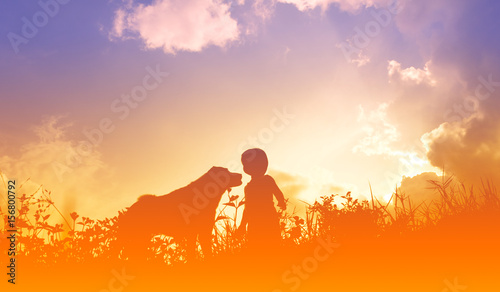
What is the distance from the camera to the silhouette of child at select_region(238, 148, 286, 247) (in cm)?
753

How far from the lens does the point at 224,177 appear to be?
9070 millimetres

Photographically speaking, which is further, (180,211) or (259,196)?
(180,211)

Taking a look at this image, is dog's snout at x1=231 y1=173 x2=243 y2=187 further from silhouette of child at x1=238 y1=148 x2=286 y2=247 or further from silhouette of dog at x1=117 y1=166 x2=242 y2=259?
silhouette of child at x1=238 y1=148 x2=286 y2=247

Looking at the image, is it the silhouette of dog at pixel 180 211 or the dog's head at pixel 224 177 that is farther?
the dog's head at pixel 224 177

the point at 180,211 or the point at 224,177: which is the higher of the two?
the point at 224,177

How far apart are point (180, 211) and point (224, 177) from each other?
1.25 m

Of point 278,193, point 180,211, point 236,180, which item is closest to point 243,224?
point 278,193

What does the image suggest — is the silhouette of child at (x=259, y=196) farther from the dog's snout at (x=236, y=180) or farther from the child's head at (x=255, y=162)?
the dog's snout at (x=236, y=180)

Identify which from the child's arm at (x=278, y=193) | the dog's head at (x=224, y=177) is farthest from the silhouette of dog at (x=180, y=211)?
the child's arm at (x=278, y=193)

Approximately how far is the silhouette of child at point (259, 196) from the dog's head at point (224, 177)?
2.66 ft

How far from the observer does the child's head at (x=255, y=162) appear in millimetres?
8000

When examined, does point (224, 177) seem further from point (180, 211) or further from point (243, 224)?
point (243, 224)

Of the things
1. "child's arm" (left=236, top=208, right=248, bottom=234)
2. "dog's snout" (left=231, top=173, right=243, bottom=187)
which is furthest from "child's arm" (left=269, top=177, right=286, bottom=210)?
"dog's snout" (left=231, top=173, right=243, bottom=187)

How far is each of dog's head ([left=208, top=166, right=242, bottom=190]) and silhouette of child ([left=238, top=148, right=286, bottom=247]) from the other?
0.81 meters
